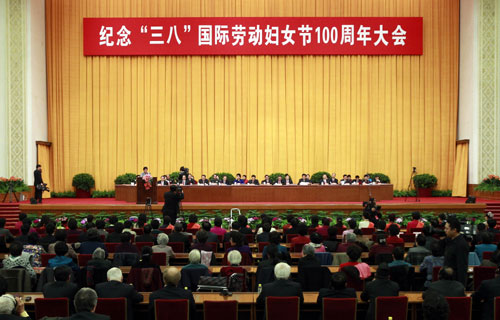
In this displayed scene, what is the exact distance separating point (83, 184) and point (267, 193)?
23.5ft

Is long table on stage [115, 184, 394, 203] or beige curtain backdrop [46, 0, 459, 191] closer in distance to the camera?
long table on stage [115, 184, 394, 203]

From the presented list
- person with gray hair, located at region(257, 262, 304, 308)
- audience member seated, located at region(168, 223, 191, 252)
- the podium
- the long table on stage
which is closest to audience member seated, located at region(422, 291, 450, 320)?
person with gray hair, located at region(257, 262, 304, 308)

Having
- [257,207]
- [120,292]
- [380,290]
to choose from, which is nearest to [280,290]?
[380,290]

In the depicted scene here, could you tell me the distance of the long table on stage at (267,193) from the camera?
1591 cm

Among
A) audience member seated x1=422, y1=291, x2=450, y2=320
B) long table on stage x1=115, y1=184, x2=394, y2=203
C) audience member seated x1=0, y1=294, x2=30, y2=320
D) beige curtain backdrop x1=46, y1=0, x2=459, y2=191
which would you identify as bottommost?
long table on stage x1=115, y1=184, x2=394, y2=203

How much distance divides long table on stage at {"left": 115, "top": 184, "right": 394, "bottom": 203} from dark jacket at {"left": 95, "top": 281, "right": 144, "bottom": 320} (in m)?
11.1

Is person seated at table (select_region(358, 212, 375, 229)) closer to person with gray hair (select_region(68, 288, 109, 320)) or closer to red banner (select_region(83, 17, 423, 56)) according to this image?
person with gray hair (select_region(68, 288, 109, 320))

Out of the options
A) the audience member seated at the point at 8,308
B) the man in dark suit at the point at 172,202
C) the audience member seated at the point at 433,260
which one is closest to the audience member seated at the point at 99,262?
the audience member seated at the point at 8,308

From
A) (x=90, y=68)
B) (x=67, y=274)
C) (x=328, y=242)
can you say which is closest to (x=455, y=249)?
(x=328, y=242)

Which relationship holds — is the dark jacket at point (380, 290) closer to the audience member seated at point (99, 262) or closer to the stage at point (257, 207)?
the audience member seated at point (99, 262)

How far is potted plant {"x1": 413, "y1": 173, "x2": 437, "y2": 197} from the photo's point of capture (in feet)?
61.4

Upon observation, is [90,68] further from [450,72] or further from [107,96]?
[450,72]

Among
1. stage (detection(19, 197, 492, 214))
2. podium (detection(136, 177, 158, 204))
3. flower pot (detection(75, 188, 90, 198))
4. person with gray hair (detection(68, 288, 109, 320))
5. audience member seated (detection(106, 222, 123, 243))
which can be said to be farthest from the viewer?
flower pot (detection(75, 188, 90, 198))

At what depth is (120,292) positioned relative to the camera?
185 inches
